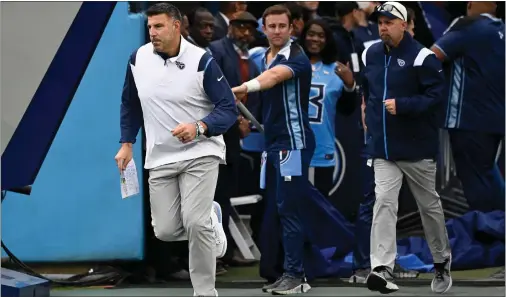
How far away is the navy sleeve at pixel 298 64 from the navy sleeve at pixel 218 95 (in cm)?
122

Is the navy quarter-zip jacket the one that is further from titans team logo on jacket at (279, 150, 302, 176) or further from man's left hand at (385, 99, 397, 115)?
titans team logo on jacket at (279, 150, 302, 176)

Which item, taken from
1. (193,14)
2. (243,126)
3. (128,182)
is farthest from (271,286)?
(193,14)

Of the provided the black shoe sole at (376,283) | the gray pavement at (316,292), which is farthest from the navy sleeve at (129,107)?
the black shoe sole at (376,283)

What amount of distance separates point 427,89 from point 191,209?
2.13 meters

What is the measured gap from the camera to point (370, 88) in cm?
1004

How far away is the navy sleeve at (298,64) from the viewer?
9969mm

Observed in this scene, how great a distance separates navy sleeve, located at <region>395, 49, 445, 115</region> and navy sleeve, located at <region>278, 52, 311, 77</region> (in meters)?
0.81

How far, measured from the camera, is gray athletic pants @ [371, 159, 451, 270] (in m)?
9.76

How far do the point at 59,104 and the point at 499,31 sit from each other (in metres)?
3.81

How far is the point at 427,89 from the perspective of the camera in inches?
385

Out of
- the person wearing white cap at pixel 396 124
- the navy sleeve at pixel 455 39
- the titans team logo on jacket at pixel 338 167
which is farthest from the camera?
the titans team logo on jacket at pixel 338 167

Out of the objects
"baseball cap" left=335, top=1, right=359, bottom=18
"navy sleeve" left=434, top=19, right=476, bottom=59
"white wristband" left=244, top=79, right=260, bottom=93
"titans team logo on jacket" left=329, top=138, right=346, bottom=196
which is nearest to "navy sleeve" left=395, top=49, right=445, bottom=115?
"white wristband" left=244, top=79, right=260, bottom=93

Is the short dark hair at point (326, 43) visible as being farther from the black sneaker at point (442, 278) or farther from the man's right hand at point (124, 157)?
the man's right hand at point (124, 157)

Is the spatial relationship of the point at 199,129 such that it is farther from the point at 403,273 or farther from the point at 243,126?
the point at 403,273
